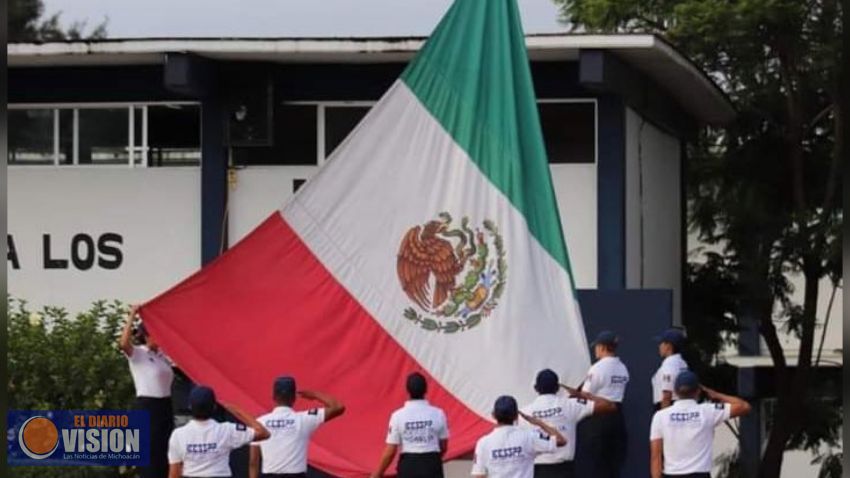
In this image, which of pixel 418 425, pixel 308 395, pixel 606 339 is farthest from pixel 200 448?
pixel 606 339

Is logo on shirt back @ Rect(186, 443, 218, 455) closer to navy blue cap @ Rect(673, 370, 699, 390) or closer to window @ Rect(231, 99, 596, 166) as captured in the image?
navy blue cap @ Rect(673, 370, 699, 390)

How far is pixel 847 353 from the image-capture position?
378 inches

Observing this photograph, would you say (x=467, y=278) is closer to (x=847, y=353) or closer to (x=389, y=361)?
(x=389, y=361)

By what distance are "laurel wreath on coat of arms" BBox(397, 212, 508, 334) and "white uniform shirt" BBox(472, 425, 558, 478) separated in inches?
57.9

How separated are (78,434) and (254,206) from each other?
4.00 metres


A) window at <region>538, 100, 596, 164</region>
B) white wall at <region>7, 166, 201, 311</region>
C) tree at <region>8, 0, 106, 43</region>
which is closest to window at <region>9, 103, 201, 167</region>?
white wall at <region>7, 166, 201, 311</region>

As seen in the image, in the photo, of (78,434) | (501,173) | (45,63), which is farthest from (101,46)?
(501,173)

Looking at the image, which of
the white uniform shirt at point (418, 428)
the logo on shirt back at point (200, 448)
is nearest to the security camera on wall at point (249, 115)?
the white uniform shirt at point (418, 428)

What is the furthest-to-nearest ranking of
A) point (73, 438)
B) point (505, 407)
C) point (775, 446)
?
point (775, 446) → point (73, 438) → point (505, 407)

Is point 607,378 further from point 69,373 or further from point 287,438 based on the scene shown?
point 69,373

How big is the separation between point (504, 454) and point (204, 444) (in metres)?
2.52

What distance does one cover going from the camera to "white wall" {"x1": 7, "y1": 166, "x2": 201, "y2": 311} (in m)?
21.9

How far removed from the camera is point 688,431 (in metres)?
16.4

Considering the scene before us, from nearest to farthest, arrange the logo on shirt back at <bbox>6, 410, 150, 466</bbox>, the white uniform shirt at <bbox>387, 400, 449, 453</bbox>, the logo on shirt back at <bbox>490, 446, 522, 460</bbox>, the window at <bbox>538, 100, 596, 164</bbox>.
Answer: the logo on shirt back at <bbox>490, 446, 522, 460</bbox> < the white uniform shirt at <bbox>387, 400, 449, 453</bbox> < the logo on shirt back at <bbox>6, 410, 150, 466</bbox> < the window at <bbox>538, 100, 596, 164</bbox>
